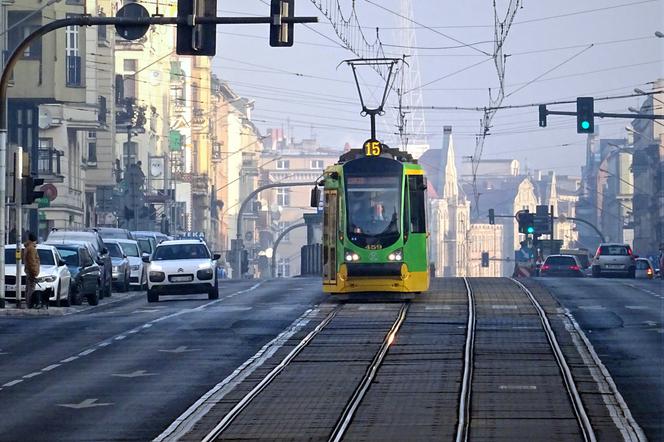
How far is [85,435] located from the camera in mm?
15727

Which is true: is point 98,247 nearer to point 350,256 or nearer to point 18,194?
point 18,194

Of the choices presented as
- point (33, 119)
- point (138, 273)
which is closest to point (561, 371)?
point (138, 273)

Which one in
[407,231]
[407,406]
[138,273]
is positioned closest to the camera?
[407,406]

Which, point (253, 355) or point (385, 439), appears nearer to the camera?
point (385, 439)

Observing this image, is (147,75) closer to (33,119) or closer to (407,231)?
(33,119)

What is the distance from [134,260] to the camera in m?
55.0

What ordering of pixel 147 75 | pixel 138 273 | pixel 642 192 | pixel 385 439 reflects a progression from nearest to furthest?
pixel 385 439, pixel 138 273, pixel 147 75, pixel 642 192

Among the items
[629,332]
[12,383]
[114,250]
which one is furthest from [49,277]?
[12,383]

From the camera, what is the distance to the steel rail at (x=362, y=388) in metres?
15.8

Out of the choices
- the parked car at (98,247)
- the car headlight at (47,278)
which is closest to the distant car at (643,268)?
the parked car at (98,247)

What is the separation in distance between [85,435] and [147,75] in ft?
344

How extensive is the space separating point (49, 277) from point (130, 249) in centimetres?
1713

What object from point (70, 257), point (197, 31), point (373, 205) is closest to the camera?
point (197, 31)

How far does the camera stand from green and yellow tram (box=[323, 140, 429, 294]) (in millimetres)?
36469
